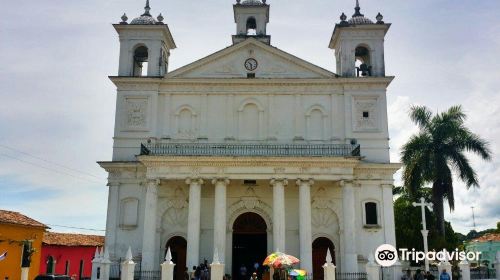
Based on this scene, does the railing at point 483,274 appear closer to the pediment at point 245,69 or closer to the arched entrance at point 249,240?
the arched entrance at point 249,240

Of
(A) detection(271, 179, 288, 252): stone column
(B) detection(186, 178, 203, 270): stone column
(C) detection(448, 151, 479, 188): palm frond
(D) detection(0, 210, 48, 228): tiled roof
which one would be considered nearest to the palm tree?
(C) detection(448, 151, 479, 188): palm frond

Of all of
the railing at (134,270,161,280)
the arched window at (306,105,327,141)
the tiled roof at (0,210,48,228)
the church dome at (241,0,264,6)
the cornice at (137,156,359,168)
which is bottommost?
the railing at (134,270,161,280)

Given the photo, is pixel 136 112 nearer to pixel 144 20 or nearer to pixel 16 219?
pixel 144 20

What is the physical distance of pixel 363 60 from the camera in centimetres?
3047

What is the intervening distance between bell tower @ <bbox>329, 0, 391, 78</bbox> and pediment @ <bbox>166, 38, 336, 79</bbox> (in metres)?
1.76

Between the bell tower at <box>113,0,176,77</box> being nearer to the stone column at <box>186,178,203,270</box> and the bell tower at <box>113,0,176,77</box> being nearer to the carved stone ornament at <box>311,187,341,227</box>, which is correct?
the stone column at <box>186,178,203,270</box>

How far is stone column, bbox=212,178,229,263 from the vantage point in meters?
24.0

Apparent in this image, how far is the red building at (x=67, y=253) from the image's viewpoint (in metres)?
36.8

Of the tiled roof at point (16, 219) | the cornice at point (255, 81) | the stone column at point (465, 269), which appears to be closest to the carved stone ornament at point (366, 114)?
the cornice at point (255, 81)

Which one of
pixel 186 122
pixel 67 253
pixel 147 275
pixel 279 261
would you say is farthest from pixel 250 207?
pixel 67 253

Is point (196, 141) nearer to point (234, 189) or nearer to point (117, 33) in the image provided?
point (234, 189)

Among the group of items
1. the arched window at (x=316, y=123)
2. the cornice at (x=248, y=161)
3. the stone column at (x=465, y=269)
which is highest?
the arched window at (x=316, y=123)

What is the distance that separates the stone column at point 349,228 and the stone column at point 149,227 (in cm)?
928

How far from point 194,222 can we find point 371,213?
30.7 ft
